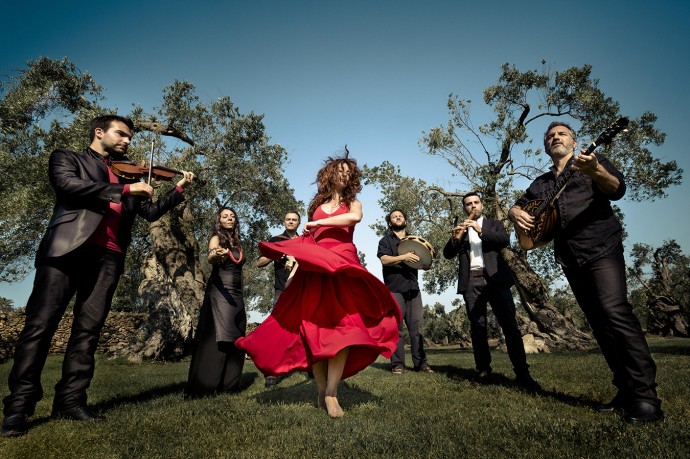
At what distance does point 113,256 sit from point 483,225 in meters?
4.80

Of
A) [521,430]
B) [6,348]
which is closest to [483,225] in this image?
[521,430]

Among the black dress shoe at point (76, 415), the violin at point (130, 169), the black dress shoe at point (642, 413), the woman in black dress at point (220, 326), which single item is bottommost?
the black dress shoe at point (76, 415)

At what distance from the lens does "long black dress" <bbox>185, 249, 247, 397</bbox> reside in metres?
4.86

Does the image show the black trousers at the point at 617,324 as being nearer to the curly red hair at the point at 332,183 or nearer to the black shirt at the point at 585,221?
the black shirt at the point at 585,221

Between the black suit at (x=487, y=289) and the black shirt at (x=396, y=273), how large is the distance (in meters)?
1.44

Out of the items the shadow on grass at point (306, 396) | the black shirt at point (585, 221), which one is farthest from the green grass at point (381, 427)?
the black shirt at point (585, 221)

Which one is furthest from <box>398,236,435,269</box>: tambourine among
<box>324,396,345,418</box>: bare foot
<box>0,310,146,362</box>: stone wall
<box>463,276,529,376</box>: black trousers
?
<box>0,310,146,362</box>: stone wall

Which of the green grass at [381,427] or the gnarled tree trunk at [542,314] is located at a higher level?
the gnarled tree trunk at [542,314]

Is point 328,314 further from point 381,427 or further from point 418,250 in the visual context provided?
point 418,250

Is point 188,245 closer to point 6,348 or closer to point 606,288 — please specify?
point 6,348

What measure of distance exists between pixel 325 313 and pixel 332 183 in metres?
1.41

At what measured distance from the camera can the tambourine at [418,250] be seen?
6.95 m

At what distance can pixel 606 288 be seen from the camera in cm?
337

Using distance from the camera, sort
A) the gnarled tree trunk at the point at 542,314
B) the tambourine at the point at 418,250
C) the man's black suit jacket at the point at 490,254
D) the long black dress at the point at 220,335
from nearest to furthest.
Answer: the long black dress at the point at 220,335 < the man's black suit jacket at the point at 490,254 < the tambourine at the point at 418,250 < the gnarled tree trunk at the point at 542,314
